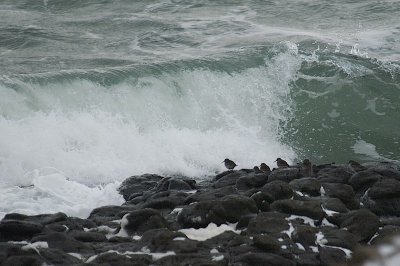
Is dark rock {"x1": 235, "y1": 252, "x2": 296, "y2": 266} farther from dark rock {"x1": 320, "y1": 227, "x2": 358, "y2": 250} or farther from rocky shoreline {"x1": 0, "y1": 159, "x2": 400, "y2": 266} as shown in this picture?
dark rock {"x1": 320, "y1": 227, "x2": 358, "y2": 250}

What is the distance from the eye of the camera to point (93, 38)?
59.7ft

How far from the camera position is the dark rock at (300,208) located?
266 inches

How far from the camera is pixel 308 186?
7.80m

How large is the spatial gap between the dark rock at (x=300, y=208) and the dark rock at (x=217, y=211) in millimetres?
276

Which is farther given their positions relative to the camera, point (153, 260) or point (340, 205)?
point (340, 205)

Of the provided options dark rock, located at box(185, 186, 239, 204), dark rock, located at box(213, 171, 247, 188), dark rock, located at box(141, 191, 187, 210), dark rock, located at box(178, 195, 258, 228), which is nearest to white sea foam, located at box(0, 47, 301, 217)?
dark rock, located at box(141, 191, 187, 210)

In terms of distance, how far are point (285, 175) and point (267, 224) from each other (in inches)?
87.4

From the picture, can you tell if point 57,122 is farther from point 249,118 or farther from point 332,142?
point 332,142

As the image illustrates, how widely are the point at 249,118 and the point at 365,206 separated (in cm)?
671

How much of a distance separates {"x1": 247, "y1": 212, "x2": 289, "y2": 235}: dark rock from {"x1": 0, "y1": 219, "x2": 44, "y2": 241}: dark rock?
7.35 feet

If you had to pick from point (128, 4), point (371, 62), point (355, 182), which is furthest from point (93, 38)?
point (355, 182)

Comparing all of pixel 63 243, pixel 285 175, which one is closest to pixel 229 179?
pixel 285 175

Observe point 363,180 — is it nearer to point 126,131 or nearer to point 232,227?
point 232,227

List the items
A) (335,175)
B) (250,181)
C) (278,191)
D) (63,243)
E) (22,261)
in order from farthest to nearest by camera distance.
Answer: (335,175) → (250,181) → (278,191) → (63,243) → (22,261)
